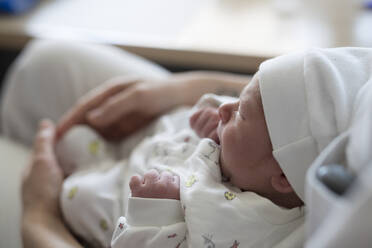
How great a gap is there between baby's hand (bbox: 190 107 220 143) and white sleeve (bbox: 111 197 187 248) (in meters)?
0.17

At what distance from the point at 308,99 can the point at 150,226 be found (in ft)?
1.04

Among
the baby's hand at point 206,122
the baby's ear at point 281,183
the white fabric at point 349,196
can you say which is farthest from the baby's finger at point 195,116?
the white fabric at point 349,196

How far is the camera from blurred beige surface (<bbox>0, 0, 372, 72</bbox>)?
1.38m

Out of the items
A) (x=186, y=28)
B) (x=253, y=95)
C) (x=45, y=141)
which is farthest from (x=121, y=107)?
(x=186, y=28)

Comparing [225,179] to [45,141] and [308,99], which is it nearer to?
[308,99]

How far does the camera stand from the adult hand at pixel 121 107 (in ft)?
3.26

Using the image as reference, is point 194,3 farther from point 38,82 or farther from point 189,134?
point 189,134

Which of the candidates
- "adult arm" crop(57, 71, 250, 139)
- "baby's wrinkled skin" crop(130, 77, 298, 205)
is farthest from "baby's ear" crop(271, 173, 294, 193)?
"adult arm" crop(57, 71, 250, 139)

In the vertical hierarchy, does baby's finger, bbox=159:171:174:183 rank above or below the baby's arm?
above

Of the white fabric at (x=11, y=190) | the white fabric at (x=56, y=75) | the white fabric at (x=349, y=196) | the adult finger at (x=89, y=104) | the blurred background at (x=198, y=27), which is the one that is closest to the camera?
the white fabric at (x=349, y=196)

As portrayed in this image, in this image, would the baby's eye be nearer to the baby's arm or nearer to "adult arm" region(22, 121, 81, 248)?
the baby's arm

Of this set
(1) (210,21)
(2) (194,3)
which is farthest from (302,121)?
(2) (194,3)

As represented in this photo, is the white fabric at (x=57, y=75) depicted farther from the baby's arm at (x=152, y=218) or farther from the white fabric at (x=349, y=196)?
the white fabric at (x=349, y=196)

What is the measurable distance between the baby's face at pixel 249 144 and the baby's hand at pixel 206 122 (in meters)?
0.09
